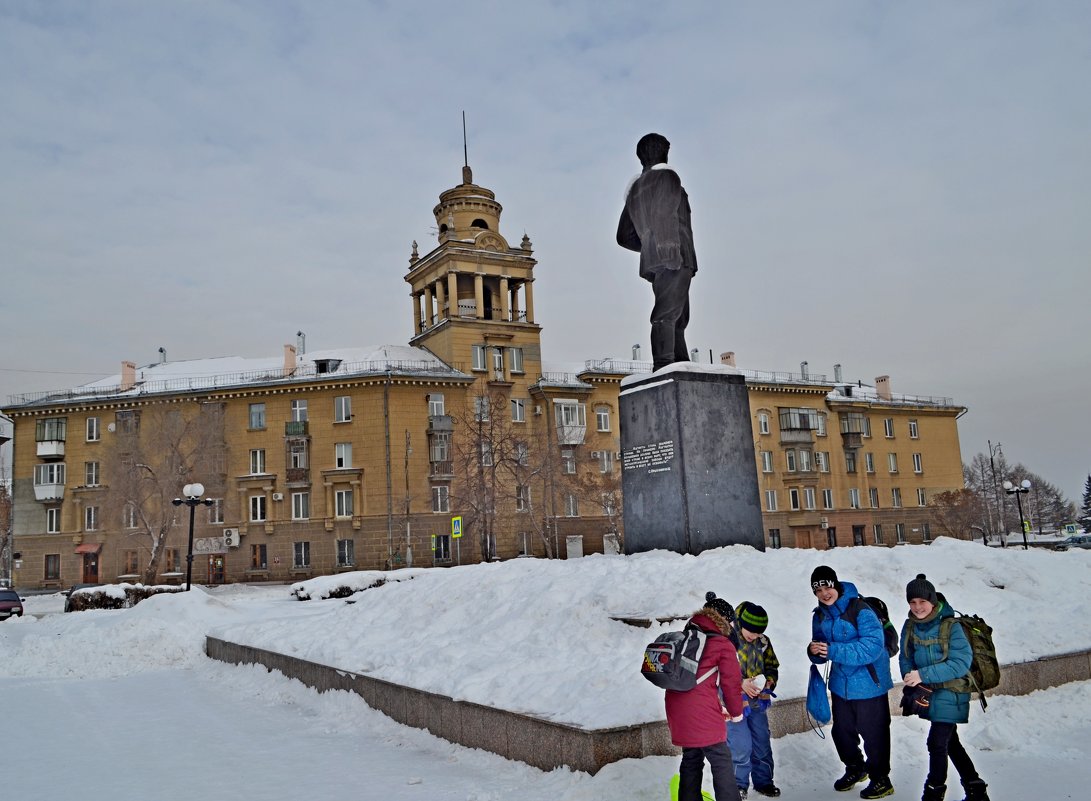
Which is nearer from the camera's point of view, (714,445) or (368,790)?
(368,790)

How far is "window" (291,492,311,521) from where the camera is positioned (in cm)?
4922

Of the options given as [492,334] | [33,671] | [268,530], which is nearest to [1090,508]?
[492,334]

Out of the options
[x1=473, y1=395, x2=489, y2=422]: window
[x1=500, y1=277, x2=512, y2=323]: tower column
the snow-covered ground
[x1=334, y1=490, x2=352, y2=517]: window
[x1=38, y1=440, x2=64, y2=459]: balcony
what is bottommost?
the snow-covered ground

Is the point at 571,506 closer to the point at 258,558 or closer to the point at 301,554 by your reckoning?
the point at 301,554

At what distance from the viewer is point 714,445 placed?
1307 cm

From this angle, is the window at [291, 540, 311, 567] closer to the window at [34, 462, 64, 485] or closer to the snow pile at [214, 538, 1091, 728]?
the window at [34, 462, 64, 485]

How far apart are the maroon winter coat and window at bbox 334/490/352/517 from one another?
4525 centimetres

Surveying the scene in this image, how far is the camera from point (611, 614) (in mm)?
9484

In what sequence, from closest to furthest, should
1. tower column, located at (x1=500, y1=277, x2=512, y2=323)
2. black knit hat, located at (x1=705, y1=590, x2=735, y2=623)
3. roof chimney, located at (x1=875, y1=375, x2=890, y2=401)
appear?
black knit hat, located at (x1=705, y1=590, x2=735, y2=623) → tower column, located at (x1=500, y1=277, x2=512, y2=323) → roof chimney, located at (x1=875, y1=375, x2=890, y2=401)

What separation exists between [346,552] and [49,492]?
18.2m

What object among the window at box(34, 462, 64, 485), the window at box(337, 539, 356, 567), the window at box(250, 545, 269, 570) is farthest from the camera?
the window at box(34, 462, 64, 485)

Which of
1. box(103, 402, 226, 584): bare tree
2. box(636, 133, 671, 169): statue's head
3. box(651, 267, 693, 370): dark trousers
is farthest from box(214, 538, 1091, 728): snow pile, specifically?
box(103, 402, 226, 584): bare tree

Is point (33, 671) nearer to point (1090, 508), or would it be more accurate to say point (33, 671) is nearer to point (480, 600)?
point (480, 600)

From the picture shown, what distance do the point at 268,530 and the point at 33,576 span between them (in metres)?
14.3
